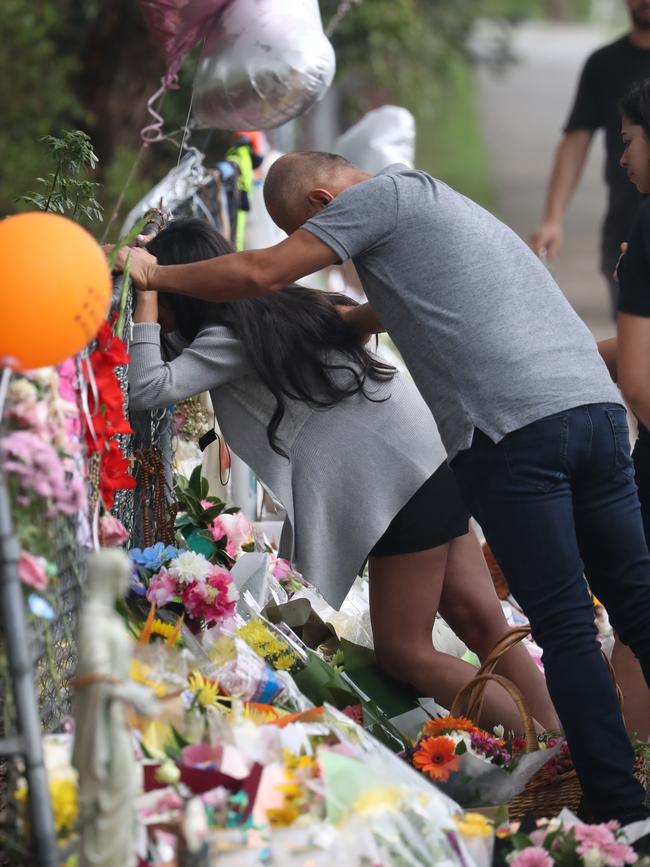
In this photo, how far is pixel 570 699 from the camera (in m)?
2.58

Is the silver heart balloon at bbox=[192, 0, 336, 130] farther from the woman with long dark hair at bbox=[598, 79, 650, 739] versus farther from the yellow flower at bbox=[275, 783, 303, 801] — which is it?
the yellow flower at bbox=[275, 783, 303, 801]

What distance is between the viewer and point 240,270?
8.84ft

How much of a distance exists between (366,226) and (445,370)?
34 cm

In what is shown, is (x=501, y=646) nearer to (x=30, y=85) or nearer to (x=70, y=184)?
(x=70, y=184)

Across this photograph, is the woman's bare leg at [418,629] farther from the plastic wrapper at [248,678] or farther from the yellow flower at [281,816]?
the yellow flower at [281,816]

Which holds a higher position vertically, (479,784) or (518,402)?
(518,402)

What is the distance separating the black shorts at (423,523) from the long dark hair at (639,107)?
973 mm

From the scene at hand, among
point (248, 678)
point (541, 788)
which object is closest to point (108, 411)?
point (248, 678)

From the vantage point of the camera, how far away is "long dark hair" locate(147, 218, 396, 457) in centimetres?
301

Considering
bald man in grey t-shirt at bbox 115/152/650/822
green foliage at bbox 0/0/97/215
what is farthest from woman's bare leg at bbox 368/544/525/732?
green foliage at bbox 0/0/97/215

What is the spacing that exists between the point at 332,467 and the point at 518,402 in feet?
2.18

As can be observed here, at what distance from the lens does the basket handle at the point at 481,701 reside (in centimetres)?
281

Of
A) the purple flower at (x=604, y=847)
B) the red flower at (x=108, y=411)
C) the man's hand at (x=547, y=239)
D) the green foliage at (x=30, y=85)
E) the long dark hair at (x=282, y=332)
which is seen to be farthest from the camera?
the green foliage at (x=30, y=85)

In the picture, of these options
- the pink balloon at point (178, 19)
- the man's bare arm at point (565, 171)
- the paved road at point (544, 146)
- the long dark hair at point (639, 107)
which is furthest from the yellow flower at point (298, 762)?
the paved road at point (544, 146)
